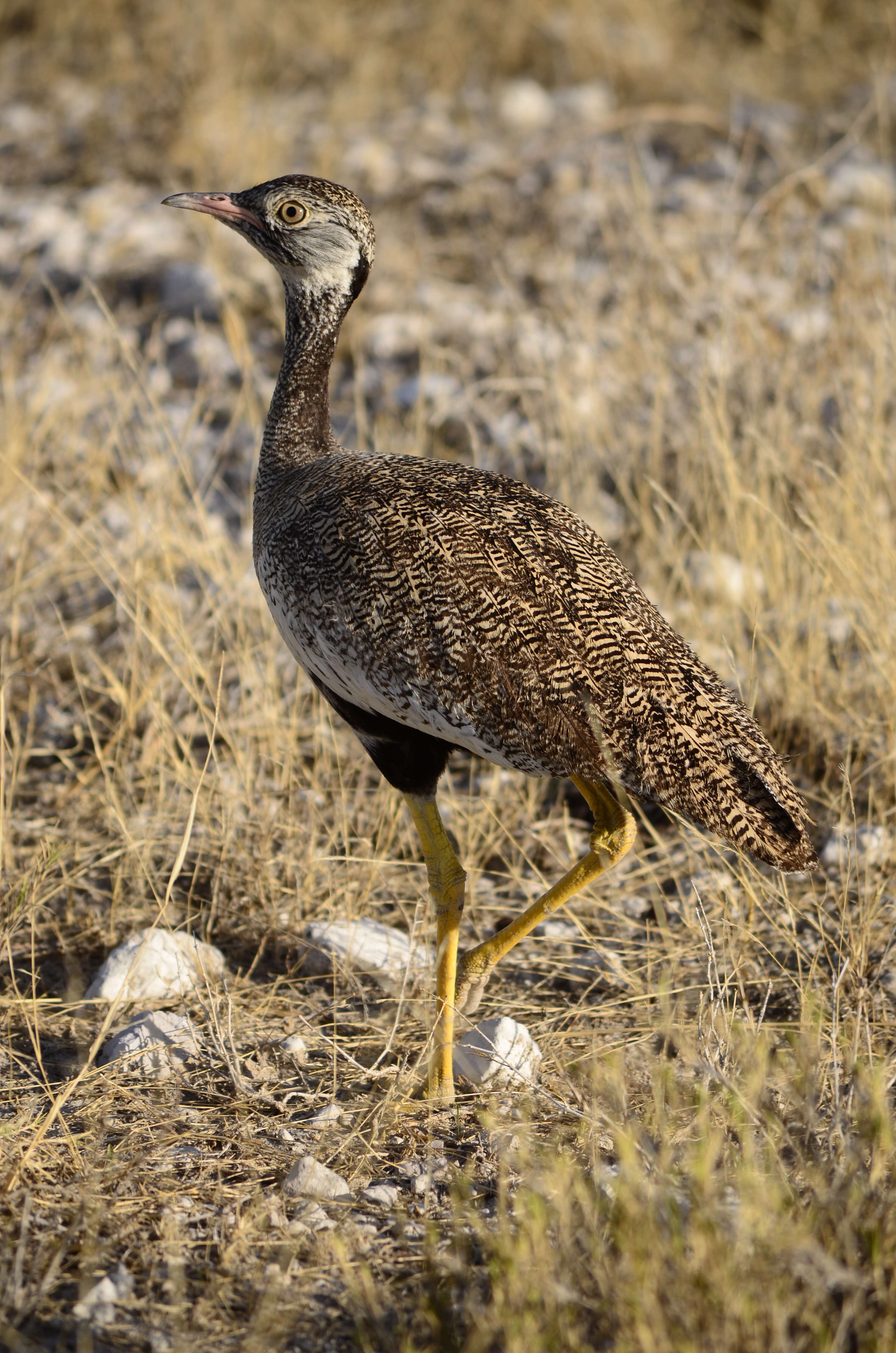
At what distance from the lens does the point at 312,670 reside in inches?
116

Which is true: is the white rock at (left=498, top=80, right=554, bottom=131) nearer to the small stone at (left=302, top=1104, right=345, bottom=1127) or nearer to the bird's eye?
Result: the bird's eye

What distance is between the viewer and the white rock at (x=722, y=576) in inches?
159

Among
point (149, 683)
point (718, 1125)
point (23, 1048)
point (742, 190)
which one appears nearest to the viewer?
point (718, 1125)

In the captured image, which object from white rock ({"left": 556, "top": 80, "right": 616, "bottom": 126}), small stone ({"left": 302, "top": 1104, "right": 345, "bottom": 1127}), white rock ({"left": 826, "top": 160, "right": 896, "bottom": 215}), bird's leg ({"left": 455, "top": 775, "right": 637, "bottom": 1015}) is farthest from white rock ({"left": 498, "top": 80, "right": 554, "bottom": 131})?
small stone ({"left": 302, "top": 1104, "right": 345, "bottom": 1127})

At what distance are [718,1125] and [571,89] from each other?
24.7ft

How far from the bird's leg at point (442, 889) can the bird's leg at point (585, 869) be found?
0.05 meters

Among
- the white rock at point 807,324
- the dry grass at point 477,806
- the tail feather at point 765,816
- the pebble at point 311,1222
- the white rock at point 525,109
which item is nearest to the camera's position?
the dry grass at point 477,806

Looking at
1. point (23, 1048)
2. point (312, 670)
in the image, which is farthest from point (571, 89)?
point (23, 1048)

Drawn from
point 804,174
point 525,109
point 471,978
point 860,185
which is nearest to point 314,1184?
point 471,978

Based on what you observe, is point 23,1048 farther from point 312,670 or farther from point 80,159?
point 80,159

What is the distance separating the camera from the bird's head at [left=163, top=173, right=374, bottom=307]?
3.21 meters

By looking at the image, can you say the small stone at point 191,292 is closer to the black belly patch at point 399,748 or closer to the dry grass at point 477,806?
the dry grass at point 477,806

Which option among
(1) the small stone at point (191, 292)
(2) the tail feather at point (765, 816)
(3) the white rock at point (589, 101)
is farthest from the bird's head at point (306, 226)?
(3) the white rock at point (589, 101)

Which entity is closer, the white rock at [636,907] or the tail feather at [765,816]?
the tail feather at [765,816]
